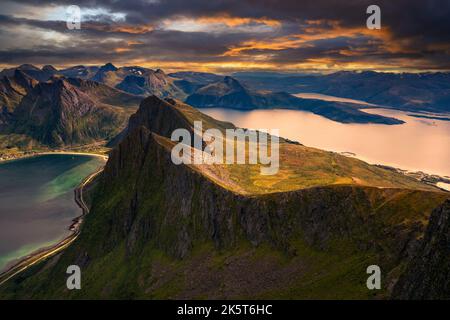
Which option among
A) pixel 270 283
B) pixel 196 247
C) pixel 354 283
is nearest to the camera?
pixel 354 283

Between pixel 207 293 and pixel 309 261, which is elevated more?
pixel 309 261

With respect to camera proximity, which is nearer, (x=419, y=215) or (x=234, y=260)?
(x=419, y=215)
